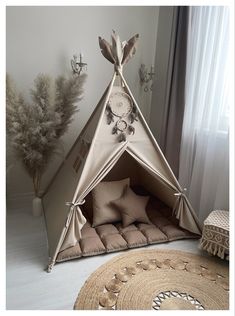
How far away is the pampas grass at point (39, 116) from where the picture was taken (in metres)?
2.57

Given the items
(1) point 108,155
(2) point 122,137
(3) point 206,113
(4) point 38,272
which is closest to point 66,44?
(2) point 122,137

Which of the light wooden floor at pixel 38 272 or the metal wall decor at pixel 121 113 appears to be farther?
the metal wall decor at pixel 121 113

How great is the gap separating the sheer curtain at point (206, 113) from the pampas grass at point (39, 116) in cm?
121

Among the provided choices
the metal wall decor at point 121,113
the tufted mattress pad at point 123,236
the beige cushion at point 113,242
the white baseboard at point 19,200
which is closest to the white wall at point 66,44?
the white baseboard at point 19,200

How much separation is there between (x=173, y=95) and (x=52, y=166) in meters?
1.73

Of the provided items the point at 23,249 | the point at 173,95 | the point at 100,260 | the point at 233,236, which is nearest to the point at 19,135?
the point at 23,249

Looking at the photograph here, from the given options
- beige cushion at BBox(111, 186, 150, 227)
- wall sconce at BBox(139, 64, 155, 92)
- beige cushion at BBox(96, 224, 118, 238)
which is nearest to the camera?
beige cushion at BBox(96, 224, 118, 238)

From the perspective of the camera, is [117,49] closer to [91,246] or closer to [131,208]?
[131,208]

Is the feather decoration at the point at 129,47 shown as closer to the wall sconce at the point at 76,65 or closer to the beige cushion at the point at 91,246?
the wall sconce at the point at 76,65

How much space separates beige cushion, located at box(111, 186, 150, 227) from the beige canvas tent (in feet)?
1.07

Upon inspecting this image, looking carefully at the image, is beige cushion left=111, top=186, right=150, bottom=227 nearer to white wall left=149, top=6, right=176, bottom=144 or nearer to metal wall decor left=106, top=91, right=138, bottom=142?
metal wall decor left=106, top=91, right=138, bottom=142

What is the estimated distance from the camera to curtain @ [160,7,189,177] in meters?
2.84

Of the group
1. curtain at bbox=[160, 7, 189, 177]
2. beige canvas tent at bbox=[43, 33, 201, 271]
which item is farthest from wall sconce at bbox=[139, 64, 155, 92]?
beige canvas tent at bbox=[43, 33, 201, 271]

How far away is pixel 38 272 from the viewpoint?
1.99 m
